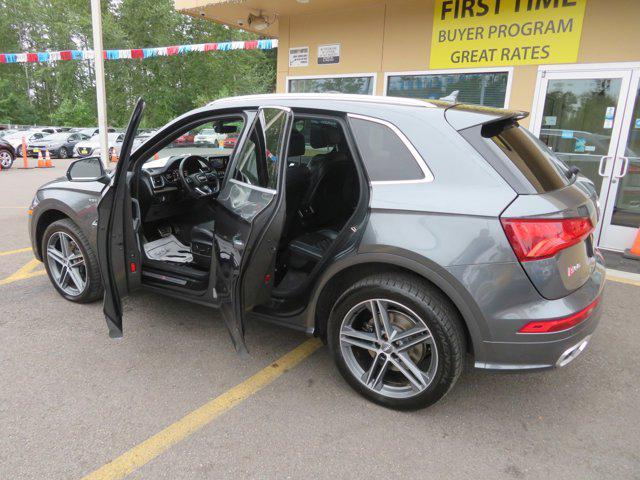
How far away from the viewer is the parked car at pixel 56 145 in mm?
20703

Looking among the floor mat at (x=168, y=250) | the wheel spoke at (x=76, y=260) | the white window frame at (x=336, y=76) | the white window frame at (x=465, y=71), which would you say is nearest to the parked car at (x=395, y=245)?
the floor mat at (x=168, y=250)

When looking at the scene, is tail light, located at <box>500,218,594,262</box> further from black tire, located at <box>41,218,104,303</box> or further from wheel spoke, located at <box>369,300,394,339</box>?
black tire, located at <box>41,218,104,303</box>

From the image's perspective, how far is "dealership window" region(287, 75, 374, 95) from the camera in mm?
7586

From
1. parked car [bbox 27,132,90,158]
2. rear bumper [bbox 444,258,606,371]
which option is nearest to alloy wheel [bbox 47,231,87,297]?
rear bumper [bbox 444,258,606,371]

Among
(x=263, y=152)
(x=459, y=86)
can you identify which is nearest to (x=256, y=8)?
(x=459, y=86)

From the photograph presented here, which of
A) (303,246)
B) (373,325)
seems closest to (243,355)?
(373,325)

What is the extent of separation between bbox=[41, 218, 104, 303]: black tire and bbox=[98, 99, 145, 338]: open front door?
709 mm

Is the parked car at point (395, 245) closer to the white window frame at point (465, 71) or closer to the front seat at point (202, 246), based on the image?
the front seat at point (202, 246)

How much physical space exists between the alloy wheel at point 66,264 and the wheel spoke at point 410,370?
271 cm

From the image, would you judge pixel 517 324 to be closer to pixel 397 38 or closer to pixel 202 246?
pixel 202 246

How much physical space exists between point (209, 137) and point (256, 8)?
4.45 metres

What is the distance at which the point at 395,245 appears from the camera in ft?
7.98

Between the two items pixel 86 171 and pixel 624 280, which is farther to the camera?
pixel 624 280

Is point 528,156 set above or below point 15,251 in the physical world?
above
